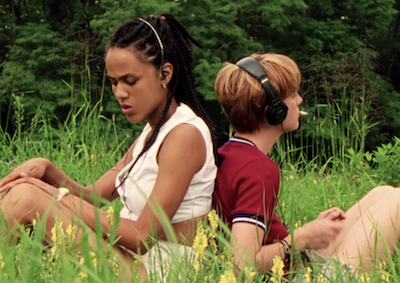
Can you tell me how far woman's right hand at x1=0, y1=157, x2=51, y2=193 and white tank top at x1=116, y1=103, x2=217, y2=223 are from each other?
0.41m

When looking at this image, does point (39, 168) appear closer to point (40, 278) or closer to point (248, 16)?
point (40, 278)

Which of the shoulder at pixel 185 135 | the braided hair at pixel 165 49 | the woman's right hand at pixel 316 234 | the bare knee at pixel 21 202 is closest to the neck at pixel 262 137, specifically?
the braided hair at pixel 165 49

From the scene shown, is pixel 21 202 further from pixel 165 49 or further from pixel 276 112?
pixel 276 112

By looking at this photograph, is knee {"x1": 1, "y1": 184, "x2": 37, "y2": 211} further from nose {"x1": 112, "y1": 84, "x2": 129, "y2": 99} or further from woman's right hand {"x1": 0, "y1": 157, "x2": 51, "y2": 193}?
nose {"x1": 112, "y1": 84, "x2": 129, "y2": 99}

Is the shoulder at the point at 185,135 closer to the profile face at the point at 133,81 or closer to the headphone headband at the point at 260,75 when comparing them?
the profile face at the point at 133,81

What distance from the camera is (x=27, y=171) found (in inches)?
101

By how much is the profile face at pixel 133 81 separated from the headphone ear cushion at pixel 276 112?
0.40 metres

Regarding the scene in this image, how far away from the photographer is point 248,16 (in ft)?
65.7

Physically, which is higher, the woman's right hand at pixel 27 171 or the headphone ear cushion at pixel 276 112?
the headphone ear cushion at pixel 276 112

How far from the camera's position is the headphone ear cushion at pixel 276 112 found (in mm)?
2371

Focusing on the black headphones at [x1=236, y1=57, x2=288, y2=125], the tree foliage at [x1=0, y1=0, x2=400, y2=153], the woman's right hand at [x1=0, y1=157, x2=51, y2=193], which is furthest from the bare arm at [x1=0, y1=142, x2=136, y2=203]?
the tree foliage at [x1=0, y1=0, x2=400, y2=153]

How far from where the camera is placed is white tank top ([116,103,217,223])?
7.64 ft

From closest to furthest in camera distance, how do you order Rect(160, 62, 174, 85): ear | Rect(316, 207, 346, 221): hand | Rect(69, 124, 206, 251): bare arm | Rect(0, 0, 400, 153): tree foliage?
Rect(69, 124, 206, 251): bare arm < Rect(316, 207, 346, 221): hand < Rect(160, 62, 174, 85): ear < Rect(0, 0, 400, 153): tree foliage

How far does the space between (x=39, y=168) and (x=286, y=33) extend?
1893cm
